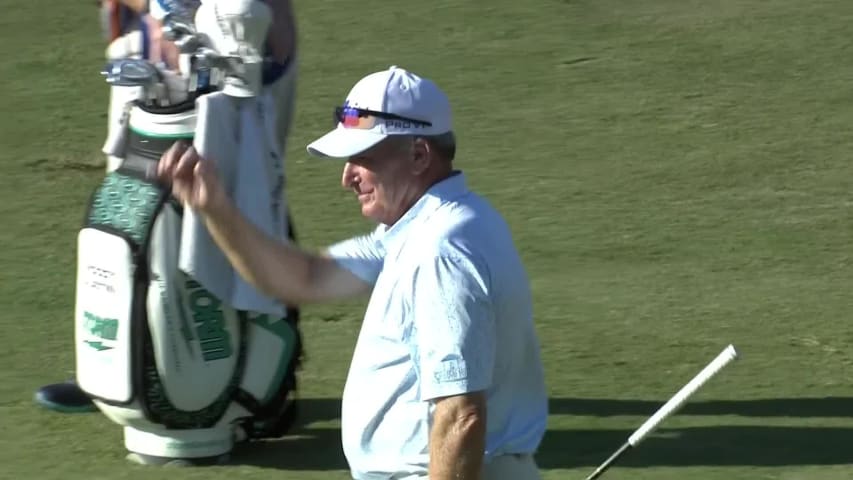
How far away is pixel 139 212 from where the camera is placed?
584 centimetres

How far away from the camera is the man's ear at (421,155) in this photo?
4.02 meters

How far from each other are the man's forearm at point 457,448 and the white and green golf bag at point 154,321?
2203 mm

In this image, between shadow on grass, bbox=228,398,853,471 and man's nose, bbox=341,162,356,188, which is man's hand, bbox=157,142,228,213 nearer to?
man's nose, bbox=341,162,356,188

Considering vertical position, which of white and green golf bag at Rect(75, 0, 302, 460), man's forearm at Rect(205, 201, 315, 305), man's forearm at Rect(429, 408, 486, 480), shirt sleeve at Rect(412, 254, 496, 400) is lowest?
white and green golf bag at Rect(75, 0, 302, 460)

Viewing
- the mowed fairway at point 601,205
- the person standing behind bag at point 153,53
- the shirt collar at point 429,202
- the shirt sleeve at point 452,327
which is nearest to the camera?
the shirt sleeve at point 452,327

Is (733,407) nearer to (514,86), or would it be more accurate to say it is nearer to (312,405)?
(312,405)

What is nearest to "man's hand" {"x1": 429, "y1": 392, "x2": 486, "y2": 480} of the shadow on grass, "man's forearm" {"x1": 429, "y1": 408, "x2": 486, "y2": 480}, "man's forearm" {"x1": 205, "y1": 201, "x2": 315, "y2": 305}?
"man's forearm" {"x1": 429, "y1": 408, "x2": 486, "y2": 480}

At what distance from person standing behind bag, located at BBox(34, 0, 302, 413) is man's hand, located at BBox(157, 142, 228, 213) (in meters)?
1.59

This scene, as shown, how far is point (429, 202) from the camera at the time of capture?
397cm

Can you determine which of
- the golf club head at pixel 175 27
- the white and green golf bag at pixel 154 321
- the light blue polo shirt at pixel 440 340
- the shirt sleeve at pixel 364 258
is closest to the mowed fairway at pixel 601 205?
the white and green golf bag at pixel 154 321

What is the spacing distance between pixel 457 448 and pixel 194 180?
0.94 meters

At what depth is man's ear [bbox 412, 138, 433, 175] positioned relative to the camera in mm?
4016

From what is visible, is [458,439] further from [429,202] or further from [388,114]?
[388,114]

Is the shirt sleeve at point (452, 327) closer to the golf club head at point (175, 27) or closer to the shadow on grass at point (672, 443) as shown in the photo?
the golf club head at point (175, 27)
